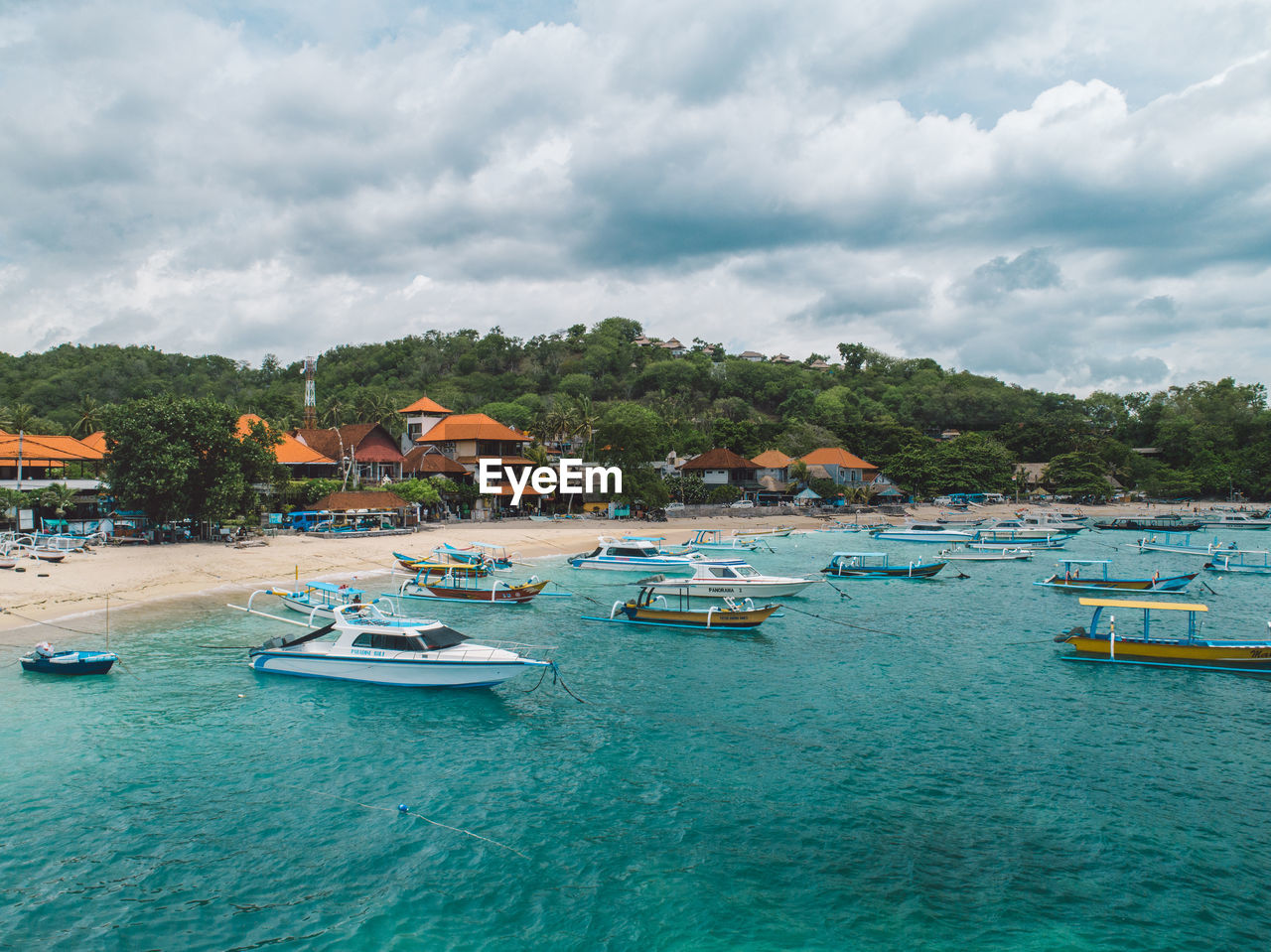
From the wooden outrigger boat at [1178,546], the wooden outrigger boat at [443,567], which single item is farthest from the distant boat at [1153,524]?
the wooden outrigger boat at [443,567]

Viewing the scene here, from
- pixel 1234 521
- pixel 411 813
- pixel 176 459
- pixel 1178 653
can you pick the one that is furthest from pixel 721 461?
pixel 411 813

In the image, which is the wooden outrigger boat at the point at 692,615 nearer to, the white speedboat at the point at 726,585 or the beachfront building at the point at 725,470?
the white speedboat at the point at 726,585

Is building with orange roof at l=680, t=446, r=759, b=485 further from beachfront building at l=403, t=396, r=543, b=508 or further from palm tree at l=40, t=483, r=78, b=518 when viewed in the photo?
palm tree at l=40, t=483, r=78, b=518

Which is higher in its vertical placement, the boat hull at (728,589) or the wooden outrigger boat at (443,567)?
the wooden outrigger boat at (443,567)

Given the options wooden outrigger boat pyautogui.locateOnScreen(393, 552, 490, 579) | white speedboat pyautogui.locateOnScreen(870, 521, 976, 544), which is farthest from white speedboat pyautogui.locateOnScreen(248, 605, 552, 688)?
white speedboat pyautogui.locateOnScreen(870, 521, 976, 544)

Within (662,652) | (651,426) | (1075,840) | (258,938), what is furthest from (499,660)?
(651,426)

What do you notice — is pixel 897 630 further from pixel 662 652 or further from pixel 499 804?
pixel 499 804
